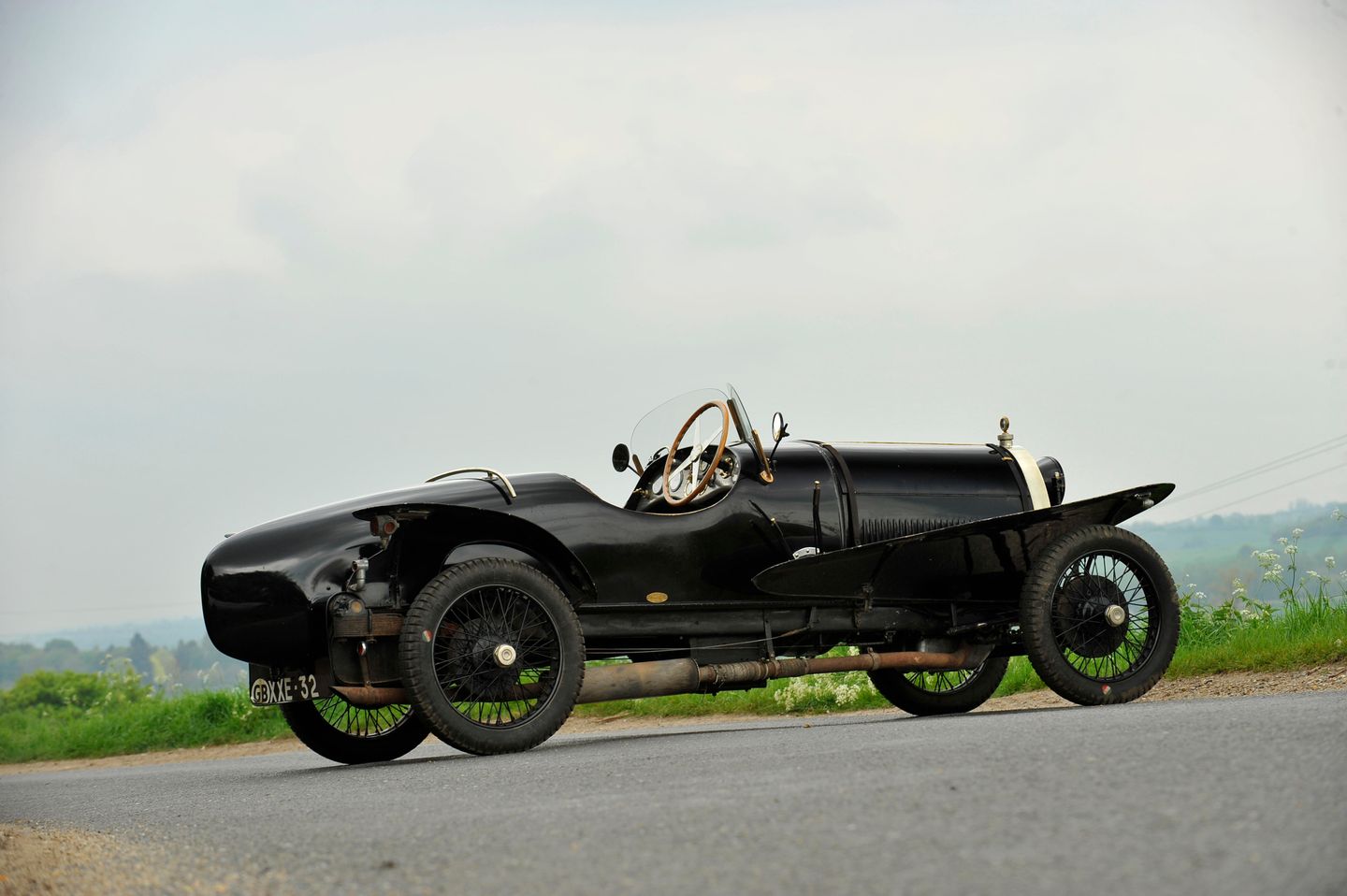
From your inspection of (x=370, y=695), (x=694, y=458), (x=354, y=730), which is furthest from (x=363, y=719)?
(x=694, y=458)

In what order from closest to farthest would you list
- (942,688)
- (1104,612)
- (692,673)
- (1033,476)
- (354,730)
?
(692,673)
(1104,612)
(354,730)
(1033,476)
(942,688)

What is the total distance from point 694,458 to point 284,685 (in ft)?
9.14

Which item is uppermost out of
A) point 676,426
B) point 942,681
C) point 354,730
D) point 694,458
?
point 676,426

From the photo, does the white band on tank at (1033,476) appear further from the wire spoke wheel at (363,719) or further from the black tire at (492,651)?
the wire spoke wheel at (363,719)

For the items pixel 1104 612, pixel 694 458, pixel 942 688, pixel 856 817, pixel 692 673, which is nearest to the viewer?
pixel 856 817

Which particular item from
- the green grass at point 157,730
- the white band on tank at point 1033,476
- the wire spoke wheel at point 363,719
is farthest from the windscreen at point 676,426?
the green grass at point 157,730

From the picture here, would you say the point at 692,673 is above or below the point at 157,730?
above

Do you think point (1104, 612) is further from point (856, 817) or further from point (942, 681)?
point (856, 817)

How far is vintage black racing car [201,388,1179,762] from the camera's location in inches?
265

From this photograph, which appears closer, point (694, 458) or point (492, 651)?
point (492, 651)

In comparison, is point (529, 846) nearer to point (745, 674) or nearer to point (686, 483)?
point (745, 674)

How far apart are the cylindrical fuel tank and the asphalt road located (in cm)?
226

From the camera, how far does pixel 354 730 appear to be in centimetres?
822

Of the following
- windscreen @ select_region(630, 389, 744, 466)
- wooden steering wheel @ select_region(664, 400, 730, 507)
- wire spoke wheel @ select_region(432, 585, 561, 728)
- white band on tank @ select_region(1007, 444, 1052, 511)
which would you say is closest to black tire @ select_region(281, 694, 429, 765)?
wire spoke wheel @ select_region(432, 585, 561, 728)
